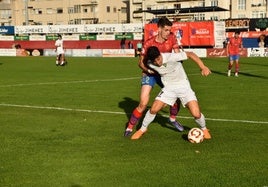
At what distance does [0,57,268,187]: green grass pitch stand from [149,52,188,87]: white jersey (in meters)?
1.08

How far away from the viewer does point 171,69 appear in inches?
352

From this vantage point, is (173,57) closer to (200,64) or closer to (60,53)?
(200,64)

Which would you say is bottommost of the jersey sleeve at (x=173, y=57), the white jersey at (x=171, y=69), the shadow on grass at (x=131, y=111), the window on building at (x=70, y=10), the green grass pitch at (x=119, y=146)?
the shadow on grass at (x=131, y=111)

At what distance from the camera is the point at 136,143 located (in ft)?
29.6

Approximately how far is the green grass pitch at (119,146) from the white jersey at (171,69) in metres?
1.08

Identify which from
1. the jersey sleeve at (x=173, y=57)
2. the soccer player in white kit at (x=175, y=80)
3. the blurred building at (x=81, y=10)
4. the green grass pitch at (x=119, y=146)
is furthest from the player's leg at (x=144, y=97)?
the blurred building at (x=81, y=10)

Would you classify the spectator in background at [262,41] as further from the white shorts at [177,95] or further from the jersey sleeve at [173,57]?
the jersey sleeve at [173,57]

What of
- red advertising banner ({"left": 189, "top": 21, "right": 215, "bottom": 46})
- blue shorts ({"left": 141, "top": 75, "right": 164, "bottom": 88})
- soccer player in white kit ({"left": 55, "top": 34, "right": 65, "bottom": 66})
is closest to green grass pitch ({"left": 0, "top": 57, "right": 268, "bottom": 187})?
blue shorts ({"left": 141, "top": 75, "right": 164, "bottom": 88})

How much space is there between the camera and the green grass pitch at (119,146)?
680 centimetres

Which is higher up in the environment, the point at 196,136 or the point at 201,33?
the point at 201,33

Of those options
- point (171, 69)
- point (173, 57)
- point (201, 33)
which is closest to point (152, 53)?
point (173, 57)

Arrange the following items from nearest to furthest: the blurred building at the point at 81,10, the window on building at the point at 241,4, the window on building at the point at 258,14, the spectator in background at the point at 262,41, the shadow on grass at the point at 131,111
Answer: the shadow on grass at the point at 131,111 < the spectator in background at the point at 262,41 < the window on building at the point at 258,14 < the window on building at the point at 241,4 < the blurred building at the point at 81,10

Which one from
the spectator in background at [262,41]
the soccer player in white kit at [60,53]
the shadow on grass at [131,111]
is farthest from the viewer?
the spectator in background at [262,41]

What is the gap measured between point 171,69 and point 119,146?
162 cm
